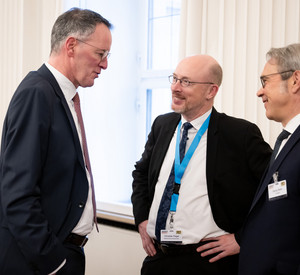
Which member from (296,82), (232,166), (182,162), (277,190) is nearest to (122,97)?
(182,162)

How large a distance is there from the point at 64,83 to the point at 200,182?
2.75 feet

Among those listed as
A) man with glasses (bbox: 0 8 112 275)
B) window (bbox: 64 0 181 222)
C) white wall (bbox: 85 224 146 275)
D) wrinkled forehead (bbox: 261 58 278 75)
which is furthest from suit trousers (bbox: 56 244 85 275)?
window (bbox: 64 0 181 222)

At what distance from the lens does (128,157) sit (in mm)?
3822

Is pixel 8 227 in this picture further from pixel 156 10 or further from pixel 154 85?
pixel 156 10

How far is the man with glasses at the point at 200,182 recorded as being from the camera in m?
2.00

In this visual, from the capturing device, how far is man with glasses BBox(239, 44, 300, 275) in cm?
147

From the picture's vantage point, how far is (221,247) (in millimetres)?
1967

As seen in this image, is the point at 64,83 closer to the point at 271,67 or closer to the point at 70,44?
the point at 70,44

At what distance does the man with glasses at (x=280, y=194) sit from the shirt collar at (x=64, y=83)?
862 mm

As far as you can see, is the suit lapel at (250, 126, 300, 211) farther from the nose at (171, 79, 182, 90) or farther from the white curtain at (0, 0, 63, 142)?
the white curtain at (0, 0, 63, 142)

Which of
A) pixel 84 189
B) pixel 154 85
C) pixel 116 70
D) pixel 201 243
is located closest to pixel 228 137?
pixel 201 243

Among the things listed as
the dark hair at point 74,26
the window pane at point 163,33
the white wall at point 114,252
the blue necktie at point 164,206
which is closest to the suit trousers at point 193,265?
the blue necktie at point 164,206

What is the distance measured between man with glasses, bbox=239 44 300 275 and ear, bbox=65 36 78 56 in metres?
Result: 0.86

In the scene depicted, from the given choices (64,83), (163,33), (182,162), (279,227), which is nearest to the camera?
(279,227)
